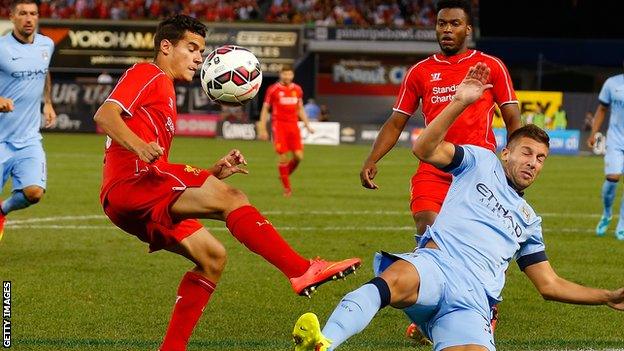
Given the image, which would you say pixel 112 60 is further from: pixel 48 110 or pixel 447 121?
pixel 447 121

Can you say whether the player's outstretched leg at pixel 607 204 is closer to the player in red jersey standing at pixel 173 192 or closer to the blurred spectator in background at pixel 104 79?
the player in red jersey standing at pixel 173 192

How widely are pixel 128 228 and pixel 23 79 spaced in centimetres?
515

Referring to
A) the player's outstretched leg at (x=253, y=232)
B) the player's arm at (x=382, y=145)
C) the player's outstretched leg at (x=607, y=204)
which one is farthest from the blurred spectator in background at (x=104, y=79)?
the player's outstretched leg at (x=253, y=232)

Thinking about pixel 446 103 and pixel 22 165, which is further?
pixel 22 165

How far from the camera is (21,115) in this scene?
38.2 feet

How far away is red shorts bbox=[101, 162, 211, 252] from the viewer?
6688 mm

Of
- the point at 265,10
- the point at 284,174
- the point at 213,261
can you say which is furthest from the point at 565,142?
the point at 213,261

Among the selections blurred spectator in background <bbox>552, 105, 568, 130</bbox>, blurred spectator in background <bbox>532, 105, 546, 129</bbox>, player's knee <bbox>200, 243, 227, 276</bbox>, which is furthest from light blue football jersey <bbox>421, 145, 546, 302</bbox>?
blurred spectator in background <bbox>552, 105, 568, 130</bbox>

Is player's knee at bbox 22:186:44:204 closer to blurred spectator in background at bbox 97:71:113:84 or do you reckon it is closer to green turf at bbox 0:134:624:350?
green turf at bbox 0:134:624:350

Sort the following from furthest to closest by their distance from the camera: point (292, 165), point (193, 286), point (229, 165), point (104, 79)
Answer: point (104, 79), point (292, 165), point (229, 165), point (193, 286)

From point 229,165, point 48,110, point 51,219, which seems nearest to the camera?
point 229,165

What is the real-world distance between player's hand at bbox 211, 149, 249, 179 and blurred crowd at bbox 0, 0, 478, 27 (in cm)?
3707

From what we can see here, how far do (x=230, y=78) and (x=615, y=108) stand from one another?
9100 millimetres

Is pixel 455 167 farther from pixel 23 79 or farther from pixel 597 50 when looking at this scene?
pixel 597 50
